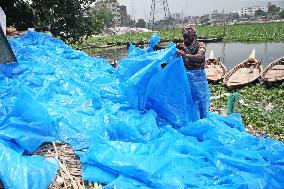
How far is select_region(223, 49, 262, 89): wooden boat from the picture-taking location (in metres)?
10.4

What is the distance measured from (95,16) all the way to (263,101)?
29.1 feet

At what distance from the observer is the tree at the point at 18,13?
40.2 feet

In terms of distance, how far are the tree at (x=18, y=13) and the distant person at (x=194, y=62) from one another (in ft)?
31.4

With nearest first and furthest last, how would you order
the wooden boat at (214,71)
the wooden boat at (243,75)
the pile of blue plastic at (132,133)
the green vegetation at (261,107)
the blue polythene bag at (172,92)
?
1. the pile of blue plastic at (132,133)
2. the blue polythene bag at (172,92)
3. the green vegetation at (261,107)
4. the wooden boat at (243,75)
5. the wooden boat at (214,71)

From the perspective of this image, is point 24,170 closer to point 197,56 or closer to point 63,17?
point 197,56

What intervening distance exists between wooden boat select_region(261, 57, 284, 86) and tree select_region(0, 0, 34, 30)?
363 inches

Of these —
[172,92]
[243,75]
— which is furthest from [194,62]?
[243,75]

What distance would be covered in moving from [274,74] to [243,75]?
40.8 inches

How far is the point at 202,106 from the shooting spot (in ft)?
16.3

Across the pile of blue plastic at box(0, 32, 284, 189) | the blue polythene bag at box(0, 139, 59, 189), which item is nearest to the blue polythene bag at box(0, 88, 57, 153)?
the pile of blue plastic at box(0, 32, 284, 189)

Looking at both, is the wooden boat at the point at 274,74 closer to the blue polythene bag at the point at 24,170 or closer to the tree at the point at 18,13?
the blue polythene bag at the point at 24,170

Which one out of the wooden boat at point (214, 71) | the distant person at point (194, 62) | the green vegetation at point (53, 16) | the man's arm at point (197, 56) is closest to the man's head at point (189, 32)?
the distant person at point (194, 62)

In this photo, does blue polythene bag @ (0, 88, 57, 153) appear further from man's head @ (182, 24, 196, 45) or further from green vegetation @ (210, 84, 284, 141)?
green vegetation @ (210, 84, 284, 141)

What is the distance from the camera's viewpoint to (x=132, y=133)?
3986mm
